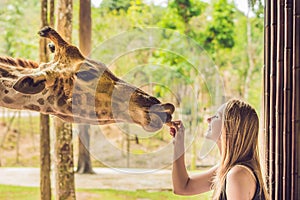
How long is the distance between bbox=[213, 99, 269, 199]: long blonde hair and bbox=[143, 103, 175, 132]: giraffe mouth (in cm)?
15

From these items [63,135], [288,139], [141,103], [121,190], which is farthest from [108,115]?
[121,190]

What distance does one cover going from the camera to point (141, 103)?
56.0 inches

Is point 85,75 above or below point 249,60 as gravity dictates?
below

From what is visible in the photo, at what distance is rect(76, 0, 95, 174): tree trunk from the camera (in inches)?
110

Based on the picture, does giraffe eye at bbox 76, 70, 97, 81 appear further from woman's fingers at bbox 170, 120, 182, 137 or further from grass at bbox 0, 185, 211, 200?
grass at bbox 0, 185, 211, 200

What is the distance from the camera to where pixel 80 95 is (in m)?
1.43

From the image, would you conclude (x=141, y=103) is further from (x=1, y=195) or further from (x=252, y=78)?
(x=252, y=78)

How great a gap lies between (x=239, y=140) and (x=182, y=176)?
0.84 feet

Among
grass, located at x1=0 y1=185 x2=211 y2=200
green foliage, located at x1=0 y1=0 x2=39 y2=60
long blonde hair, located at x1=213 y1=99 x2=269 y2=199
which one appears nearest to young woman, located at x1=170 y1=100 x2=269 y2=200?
long blonde hair, located at x1=213 y1=99 x2=269 y2=199

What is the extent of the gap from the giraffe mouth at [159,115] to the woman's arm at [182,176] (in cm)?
6

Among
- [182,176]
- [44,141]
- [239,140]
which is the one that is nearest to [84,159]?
[44,141]

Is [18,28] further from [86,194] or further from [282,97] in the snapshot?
[282,97]

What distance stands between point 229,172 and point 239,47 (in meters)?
2.33

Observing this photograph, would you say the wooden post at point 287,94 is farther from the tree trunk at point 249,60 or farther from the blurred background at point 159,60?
the tree trunk at point 249,60
